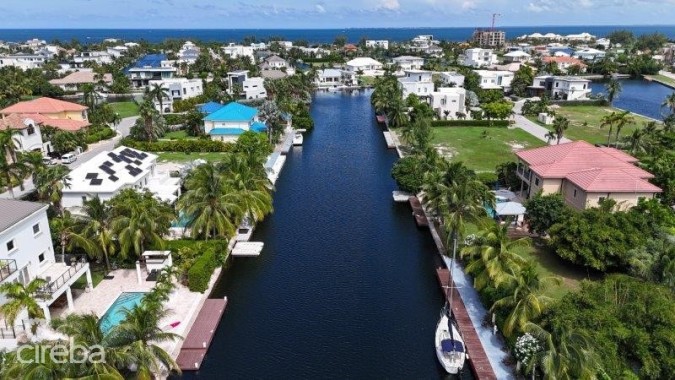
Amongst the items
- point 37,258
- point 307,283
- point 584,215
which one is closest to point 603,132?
point 584,215

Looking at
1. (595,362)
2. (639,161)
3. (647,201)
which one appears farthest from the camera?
(639,161)

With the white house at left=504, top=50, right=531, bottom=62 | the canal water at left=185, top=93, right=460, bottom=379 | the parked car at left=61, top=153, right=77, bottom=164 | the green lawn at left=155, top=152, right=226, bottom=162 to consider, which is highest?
the white house at left=504, top=50, right=531, bottom=62

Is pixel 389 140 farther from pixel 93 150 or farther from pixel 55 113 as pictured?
pixel 55 113

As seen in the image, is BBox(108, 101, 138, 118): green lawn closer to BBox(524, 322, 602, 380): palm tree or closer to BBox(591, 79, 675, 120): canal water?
BBox(524, 322, 602, 380): palm tree

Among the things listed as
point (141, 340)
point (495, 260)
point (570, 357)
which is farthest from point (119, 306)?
point (570, 357)

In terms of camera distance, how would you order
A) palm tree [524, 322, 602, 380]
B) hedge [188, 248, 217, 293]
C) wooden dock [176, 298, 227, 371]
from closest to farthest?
1. palm tree [524, 322, 602, 380]
2. wooden dock [176, 298, 227, 371]
3. hedge [188, 248, 217, 293]

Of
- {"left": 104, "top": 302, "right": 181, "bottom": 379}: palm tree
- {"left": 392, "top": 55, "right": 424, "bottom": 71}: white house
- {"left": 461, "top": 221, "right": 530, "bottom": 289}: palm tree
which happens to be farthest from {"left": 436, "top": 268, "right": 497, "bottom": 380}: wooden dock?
{"left": 392, "top": 55, "right": 424, "bottom": 71}: white house

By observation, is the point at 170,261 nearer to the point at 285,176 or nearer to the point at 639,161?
the point at 285,176

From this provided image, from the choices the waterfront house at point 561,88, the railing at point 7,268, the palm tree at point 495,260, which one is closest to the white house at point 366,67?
the waterfront house at point 561,88
